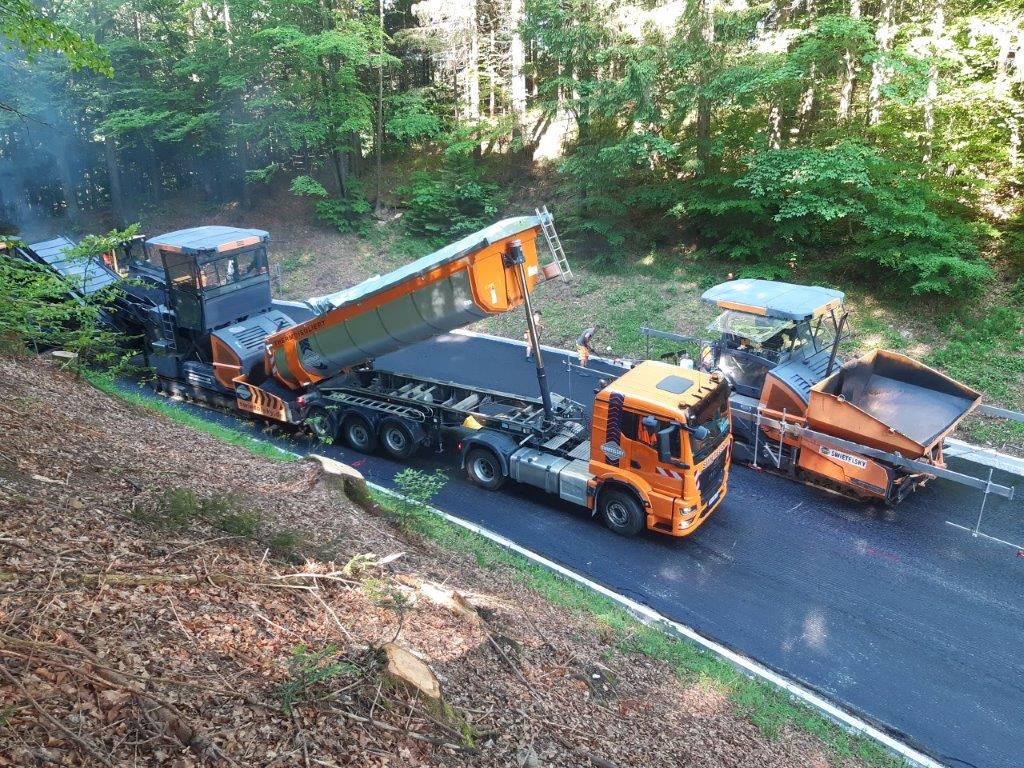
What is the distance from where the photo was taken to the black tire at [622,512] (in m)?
9.06

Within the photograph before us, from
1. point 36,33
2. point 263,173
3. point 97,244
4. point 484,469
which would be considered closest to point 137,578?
point 97,244

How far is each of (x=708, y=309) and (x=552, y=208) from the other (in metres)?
7.43

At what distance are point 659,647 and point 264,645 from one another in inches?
158

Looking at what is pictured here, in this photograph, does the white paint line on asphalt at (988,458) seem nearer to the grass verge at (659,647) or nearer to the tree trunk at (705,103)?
the grass verge at (659,647)

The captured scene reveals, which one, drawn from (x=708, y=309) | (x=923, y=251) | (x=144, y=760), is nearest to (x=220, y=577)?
(x=144, y=760)

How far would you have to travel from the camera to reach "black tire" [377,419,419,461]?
11242 mm

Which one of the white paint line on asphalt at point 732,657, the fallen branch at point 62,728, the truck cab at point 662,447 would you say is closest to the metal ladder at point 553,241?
the truck cab at point 662,447

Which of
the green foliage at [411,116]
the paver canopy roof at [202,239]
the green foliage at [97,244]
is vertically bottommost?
the paver canopy roof at [202,239]

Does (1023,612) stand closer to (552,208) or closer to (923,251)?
(923,251)

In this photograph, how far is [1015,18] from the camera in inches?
567

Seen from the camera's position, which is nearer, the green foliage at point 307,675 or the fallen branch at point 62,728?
the fallen branch at point 62,728

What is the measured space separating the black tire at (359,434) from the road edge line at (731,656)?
8.36 feet

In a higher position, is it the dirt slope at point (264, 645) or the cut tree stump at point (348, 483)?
the dirt slope at point (264, 645)

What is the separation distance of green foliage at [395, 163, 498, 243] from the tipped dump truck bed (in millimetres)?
15065
